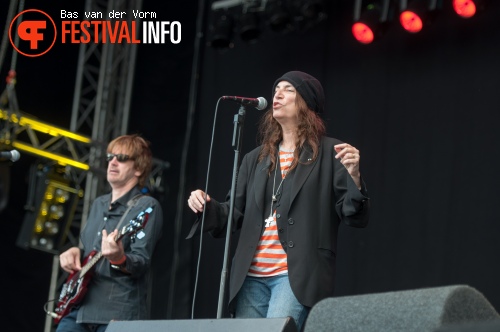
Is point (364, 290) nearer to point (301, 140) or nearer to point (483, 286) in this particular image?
point (483, 286)

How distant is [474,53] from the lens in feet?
19.7

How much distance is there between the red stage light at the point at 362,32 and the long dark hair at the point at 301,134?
2476 mm

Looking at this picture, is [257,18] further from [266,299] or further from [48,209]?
[266,299]

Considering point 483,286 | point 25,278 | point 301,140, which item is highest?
point 301,140

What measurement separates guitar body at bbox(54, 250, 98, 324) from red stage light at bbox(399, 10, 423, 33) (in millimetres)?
2819

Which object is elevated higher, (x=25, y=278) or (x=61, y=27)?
(x=61, y=27)

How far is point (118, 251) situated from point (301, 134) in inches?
40.0

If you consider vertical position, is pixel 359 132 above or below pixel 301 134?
above

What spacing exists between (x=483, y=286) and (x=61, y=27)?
3793mm

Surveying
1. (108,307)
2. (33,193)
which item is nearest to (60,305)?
(108,307)

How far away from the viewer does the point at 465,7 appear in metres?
5.88

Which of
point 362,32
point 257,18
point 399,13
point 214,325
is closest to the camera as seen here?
point 214,325

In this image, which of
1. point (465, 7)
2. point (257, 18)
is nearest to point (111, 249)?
point (465, 7)

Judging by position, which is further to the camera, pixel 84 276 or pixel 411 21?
pixel 411 21
